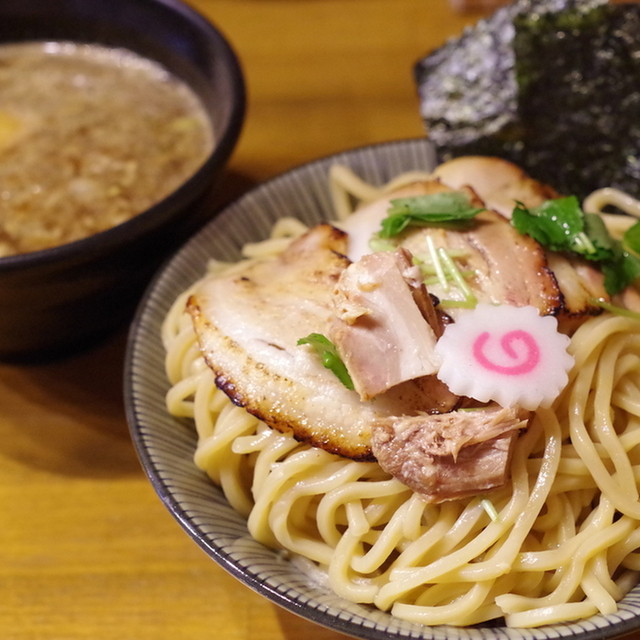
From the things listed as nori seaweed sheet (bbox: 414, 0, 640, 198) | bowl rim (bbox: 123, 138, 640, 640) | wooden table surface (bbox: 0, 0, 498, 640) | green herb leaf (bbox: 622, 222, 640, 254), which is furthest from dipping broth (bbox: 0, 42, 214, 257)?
green herb leaf (bbox: 622, 222, 640, 254)

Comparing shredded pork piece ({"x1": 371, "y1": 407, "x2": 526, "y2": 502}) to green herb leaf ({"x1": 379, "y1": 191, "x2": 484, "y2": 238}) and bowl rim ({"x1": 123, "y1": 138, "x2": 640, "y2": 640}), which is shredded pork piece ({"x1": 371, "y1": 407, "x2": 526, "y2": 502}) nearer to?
bowl rim ({"x1": 123, "y1": 138, "x2": 640, "y2": 640})

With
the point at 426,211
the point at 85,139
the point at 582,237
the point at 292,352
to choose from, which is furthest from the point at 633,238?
the point at 85,139

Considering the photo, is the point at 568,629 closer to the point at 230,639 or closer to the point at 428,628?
the point at 428,628

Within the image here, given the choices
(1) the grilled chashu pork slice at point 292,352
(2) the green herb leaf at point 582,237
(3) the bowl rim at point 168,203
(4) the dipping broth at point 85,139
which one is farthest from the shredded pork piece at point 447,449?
(4) the dipping broth at point 85,139

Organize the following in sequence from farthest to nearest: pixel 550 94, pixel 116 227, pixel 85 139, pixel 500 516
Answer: pixel 85 139, pixel 550 94, pixel 116 227, pixel 500 516

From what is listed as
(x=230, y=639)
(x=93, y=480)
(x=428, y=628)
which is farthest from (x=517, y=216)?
(x=93, y=480)

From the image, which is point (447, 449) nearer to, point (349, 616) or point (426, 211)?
point (349, 616)
